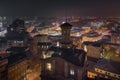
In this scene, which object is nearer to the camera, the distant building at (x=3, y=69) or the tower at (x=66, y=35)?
the distant building at (x=3, y=69)

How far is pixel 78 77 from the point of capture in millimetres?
38156

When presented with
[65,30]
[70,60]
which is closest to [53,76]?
[70,60]

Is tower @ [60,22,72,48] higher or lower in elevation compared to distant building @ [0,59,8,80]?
higher

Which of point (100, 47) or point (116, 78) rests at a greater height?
point (100, 47)

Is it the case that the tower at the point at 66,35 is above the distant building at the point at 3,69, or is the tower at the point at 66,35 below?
above

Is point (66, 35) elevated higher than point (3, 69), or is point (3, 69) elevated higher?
point (66, 35)

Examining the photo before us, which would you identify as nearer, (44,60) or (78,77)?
(78,77)

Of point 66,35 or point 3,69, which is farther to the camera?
point 66,35

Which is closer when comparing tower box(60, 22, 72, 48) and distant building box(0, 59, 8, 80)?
distant building box(0, 59, 8, 80)

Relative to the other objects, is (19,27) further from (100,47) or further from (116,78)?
(116,78)

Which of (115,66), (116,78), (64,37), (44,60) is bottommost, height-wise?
(116,78)

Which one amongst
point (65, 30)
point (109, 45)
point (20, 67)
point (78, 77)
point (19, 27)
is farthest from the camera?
point (19, 27)

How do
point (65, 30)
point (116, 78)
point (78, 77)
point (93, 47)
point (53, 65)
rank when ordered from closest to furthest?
1. point (78, 77)
2. point (53, 65)
3. point (116, 78)
4. point (65, 30)
5. point (93, 47)

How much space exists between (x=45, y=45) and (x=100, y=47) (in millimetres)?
19894
